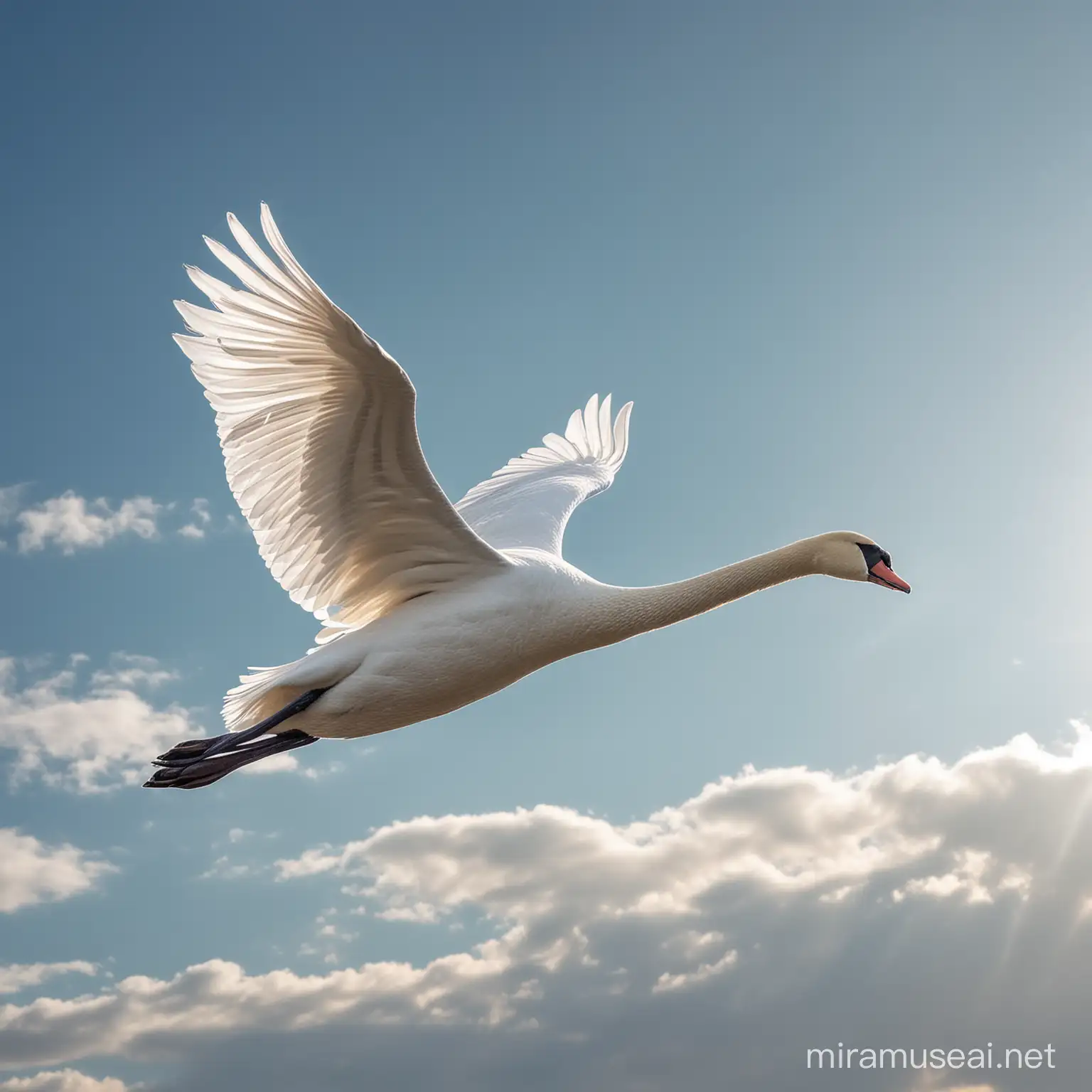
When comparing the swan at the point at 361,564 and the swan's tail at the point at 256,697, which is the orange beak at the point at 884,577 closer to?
the swan at the point at 361,564

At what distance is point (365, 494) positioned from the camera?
10.9m

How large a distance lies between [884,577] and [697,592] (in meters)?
1.72

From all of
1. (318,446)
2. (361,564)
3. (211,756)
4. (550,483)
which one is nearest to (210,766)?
(211,756)

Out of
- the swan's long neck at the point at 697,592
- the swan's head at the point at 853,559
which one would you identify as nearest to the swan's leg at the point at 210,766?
the swan's long neck at the point at 697,592

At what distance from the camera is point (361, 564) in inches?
449

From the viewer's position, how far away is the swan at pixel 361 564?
400 inches

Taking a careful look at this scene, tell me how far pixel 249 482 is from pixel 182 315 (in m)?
1.42

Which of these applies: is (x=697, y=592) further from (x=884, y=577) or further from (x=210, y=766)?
(x=210, y=766)

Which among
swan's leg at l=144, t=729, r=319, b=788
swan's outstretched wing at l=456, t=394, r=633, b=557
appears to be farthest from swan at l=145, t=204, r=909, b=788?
swan's outstretched wing at l=456, t=394, r=633, b=557

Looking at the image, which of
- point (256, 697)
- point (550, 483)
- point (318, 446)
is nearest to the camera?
point (318, 446)

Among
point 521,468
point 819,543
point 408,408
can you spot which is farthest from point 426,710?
point 521,468

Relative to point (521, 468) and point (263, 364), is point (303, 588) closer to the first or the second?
point (263, 364)

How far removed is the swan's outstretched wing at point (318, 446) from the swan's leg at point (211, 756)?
33.9 inches

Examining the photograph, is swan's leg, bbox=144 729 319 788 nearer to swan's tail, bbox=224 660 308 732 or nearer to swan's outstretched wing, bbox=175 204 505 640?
swan's tail, bbox=224 660 308 732
